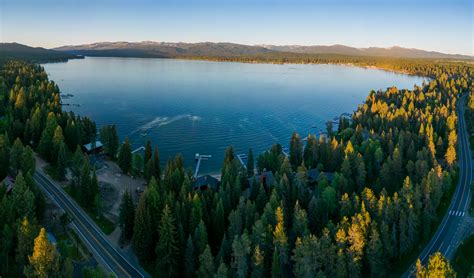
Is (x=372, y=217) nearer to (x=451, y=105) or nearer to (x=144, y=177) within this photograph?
(x=144, y=177)

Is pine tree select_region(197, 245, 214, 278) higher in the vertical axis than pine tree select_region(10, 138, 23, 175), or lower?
lower

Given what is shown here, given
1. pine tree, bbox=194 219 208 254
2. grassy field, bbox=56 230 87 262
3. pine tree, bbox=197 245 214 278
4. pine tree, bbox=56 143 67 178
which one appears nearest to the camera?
pine tree, bbox=197 245 214 278

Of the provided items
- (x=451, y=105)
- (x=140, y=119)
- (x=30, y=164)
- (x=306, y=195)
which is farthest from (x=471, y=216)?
(x=140, y=119)

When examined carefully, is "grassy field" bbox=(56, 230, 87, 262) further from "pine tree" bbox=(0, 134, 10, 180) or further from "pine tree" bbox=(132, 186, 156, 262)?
"pine tree" bbox=(0, 134, 10, 180)

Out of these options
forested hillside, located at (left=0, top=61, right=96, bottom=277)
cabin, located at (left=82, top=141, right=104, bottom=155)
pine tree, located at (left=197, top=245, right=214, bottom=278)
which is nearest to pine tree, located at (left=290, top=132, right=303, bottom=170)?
cabin, located at (left=82, top=141, right=104, bottom=155)

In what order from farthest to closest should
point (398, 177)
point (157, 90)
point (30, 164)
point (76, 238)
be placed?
1. point (157, 90)
2. point (398, 177)
3. point (30, 164)
4. point (76, 238)
